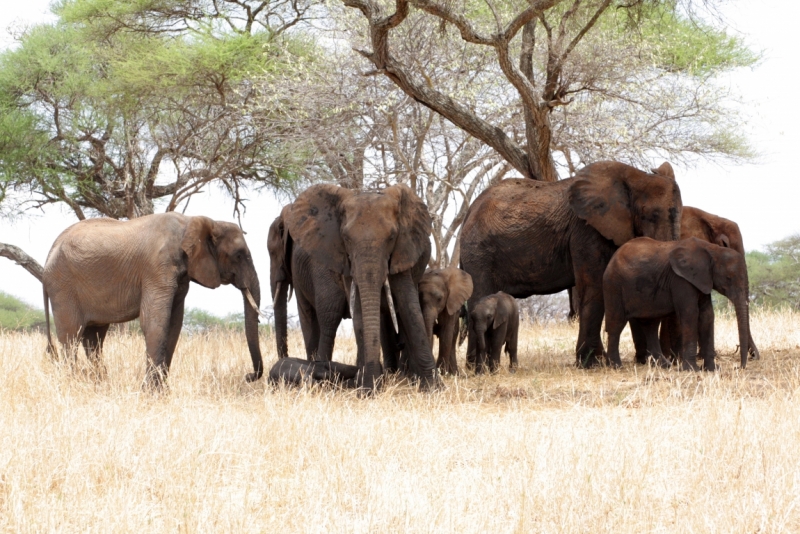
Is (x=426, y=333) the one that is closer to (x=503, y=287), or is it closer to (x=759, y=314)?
(x=503, y=287)

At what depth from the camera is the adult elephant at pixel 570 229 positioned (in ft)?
37.4

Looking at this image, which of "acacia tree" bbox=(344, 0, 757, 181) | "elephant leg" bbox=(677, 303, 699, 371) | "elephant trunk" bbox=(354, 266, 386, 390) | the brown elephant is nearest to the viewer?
"elephant trunk" bbox=(354, 266, 386, 390)

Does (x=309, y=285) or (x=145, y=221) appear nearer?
(x=145, y=221)

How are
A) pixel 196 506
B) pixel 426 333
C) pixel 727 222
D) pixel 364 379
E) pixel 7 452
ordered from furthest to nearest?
pixel 727 222
pixel 426 333
pixel 364 379
pixel 7 452
pixel 196 506

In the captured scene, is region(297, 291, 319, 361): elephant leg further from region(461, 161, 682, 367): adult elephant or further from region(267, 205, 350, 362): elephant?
region(461, 161, 682, 367): adult elephant

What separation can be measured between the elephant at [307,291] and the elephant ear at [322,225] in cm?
15

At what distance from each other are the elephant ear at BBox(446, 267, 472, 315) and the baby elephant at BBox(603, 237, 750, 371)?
161 cm

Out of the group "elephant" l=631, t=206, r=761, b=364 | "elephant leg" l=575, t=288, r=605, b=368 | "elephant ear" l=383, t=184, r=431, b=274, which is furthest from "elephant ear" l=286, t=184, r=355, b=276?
"elephant" l=631, t=206, r=761, b=364

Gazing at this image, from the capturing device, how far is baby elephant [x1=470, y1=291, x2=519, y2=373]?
10.9 m

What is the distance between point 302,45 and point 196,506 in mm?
20643

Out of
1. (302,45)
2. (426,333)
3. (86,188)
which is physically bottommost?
(426,333)

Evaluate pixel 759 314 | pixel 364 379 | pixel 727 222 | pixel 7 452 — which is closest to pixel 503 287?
pixel 727 222

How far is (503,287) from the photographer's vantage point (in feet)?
42.4

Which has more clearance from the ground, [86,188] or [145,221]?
[86,188]
